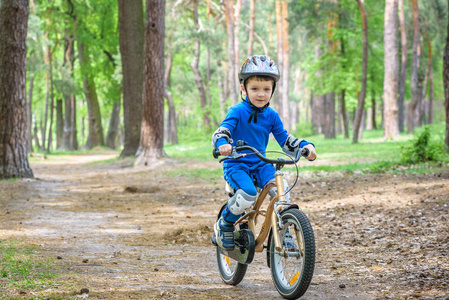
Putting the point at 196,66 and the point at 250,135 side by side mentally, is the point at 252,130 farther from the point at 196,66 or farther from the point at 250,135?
the point at 196,66

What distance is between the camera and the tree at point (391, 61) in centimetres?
2548

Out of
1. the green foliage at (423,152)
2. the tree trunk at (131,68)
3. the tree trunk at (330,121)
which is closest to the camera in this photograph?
the green foliage at (423,152)

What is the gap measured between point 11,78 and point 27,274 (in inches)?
386

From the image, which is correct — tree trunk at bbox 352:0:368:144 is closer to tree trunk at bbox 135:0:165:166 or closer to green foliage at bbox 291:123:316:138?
tree trunk at bbox 135:0:165:166

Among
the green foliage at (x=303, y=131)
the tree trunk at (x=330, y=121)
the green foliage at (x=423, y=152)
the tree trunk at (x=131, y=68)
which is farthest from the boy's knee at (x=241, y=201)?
the green foliage at (x=303, y=131)

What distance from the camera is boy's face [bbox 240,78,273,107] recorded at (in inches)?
187

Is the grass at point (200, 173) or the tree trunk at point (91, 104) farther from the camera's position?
the tree trunk at point (91, 104)

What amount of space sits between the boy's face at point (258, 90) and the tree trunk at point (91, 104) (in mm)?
34572

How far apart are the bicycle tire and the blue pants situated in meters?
0.53

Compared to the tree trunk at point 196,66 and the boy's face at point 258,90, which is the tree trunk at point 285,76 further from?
the boy's face at point 258,90

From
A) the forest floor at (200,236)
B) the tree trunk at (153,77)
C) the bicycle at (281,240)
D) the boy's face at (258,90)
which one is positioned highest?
the tree trunk at (153,77)

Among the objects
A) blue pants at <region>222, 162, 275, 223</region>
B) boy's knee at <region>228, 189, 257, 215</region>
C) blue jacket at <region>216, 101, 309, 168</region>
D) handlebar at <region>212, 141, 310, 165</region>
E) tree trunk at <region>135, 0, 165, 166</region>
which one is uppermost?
tree trunk at <region>135, 0, 165, 166</region>

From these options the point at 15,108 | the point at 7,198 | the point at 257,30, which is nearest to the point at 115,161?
the point at 15,108

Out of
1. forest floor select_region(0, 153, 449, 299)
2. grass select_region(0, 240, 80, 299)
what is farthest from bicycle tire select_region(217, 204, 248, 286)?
grass select_region(0, 240, 80, 299)
